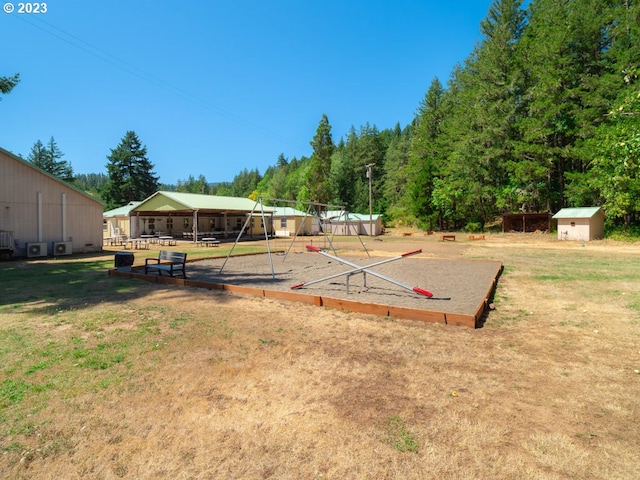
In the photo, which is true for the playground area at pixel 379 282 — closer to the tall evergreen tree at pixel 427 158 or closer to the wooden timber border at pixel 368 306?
the wooden timber border at pixel 368 306

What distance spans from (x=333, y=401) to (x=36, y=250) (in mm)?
20248

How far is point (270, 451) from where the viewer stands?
268cm

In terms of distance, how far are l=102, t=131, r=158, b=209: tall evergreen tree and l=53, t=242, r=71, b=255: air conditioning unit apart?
42963 millimetres

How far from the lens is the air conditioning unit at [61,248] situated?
18.2m

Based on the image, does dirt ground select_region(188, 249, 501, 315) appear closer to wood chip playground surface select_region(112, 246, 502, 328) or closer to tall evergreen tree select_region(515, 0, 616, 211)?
wood chip playground surface select_region(112, 246, 502, 328)

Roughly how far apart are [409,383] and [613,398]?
6.55ft

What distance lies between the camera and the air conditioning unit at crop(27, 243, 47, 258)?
1719 cm

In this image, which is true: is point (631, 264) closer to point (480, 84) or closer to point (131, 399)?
point (131, 399)

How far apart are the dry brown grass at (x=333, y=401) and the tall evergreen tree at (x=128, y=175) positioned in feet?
191

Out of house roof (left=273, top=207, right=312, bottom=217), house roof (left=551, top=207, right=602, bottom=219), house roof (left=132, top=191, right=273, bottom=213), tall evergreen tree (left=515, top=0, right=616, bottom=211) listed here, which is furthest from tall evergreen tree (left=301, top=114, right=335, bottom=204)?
house roof (left=551, top=207, right=602, bottom=219)

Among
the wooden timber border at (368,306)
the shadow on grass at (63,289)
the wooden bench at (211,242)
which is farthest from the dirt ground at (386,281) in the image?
the wooden bench at (211,242)

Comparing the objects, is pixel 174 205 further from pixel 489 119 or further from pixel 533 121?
pixel 533 121

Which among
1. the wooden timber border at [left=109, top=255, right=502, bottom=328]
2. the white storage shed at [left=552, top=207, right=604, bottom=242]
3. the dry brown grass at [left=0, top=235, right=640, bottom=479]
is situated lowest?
the dry brown grass at [left=0, top=235, right=640, bottom=479]

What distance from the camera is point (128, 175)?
57.8 m
